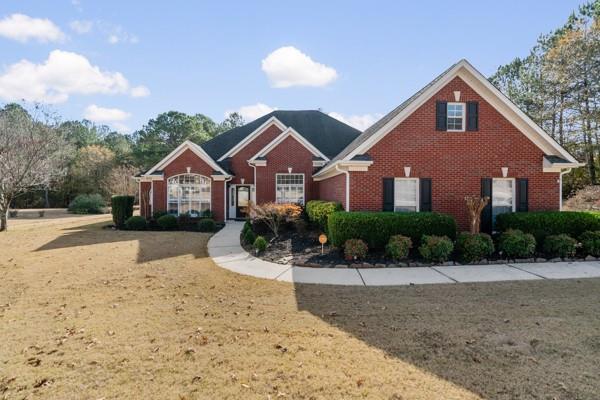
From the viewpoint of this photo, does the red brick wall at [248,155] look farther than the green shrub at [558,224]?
Yes

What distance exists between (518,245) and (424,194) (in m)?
3.43

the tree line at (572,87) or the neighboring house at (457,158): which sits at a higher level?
the tree line at (572,87)

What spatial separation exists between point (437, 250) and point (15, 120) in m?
27.3

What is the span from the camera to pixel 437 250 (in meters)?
8.75

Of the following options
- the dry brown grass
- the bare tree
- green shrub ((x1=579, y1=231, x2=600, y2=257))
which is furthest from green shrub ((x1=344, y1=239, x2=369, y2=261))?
the bare tree

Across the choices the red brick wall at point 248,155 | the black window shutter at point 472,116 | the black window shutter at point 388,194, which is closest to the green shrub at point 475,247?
the black window shutter at point 388,194

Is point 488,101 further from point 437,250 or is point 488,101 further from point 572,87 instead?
point 572,87

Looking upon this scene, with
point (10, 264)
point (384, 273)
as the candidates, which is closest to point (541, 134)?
point (384, 273)

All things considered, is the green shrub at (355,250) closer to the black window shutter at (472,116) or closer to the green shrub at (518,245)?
the green shrub at (518,245)

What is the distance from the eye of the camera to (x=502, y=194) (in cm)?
1176

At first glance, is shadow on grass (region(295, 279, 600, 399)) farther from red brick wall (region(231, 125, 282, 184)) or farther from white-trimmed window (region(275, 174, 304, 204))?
red brick wall (region(231, 125, 282, 184))

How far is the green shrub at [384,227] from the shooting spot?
9594 mm

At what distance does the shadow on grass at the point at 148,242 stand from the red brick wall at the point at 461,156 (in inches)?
300

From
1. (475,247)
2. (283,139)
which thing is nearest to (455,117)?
(475,247)
